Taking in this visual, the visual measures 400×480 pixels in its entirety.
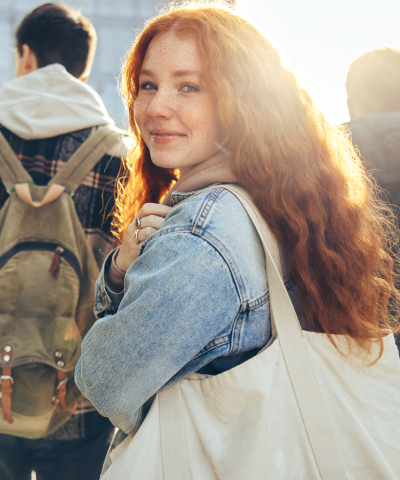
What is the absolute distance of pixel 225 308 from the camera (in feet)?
2.72

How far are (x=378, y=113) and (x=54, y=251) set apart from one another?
4.91ft

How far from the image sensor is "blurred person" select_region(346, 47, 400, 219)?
5.44ft

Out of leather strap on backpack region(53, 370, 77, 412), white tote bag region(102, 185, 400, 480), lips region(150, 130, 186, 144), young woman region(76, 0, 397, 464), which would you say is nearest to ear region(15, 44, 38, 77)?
young woman region(76, 0, 397, 464)

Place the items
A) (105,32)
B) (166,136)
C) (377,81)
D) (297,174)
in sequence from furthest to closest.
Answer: (105,32)
(377,81)
(166,136)
(297,174)

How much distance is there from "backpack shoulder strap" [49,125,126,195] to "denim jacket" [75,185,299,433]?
820 millimetres

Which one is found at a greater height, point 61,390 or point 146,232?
point 146,232

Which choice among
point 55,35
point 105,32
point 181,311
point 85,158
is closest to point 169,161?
point 181,311

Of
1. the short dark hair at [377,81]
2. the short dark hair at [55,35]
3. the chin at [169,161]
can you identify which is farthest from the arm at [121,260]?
the short dark hair at [377,81]

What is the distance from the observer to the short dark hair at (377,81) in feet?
6.16

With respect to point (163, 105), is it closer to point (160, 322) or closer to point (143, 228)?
point (143, 228)

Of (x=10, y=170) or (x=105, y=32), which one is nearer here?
(x=10, y=170)

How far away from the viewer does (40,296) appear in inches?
60.5

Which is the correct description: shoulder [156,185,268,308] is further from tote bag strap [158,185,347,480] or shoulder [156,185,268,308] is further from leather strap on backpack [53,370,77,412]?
leather strap on backpack [53,370,77,412]

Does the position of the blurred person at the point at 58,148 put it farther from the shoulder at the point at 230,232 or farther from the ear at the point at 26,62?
the shoulder at the point at 230,232
